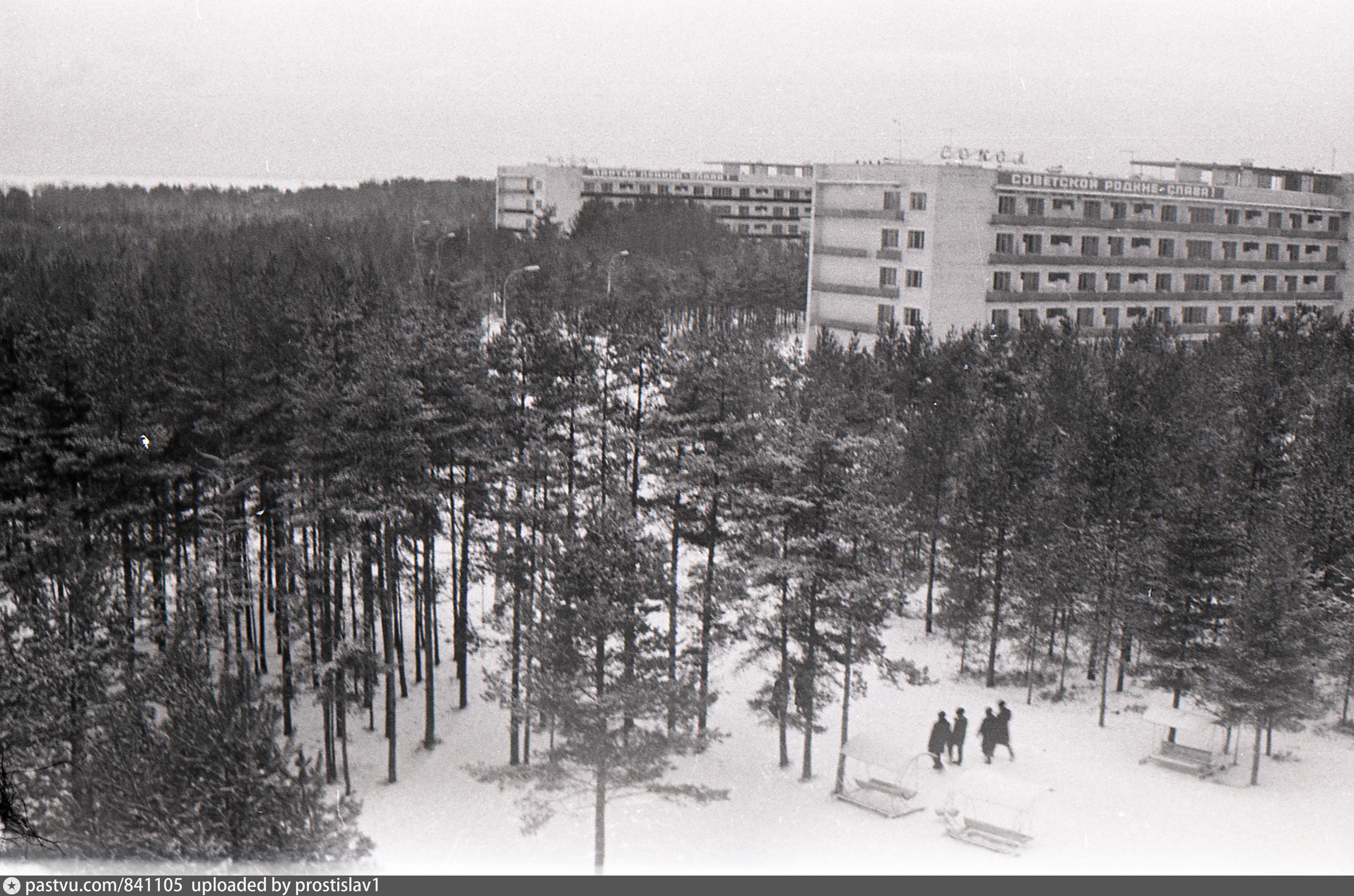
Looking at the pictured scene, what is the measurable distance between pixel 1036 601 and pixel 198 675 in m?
17.8

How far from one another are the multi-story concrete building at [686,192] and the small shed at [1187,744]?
96.7 meters

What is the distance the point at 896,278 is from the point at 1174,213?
17540mm

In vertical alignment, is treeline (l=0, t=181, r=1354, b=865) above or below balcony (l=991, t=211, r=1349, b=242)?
below

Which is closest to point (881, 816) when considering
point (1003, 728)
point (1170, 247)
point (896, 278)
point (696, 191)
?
point (1003, 728)

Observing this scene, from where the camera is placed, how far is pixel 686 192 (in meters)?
120

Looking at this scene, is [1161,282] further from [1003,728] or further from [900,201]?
[1003,728]

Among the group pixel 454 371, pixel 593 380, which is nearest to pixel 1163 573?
pixel 593 380

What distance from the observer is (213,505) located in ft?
81.6

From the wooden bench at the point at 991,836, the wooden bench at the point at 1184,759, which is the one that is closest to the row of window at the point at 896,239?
the wooden bench at the point at 1184,759

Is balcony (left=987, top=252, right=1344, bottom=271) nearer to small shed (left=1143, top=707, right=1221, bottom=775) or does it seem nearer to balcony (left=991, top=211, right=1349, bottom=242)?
balcony (left=991, top=211, right=1349, bottom=242)

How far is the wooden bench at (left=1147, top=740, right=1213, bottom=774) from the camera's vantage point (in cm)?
2175

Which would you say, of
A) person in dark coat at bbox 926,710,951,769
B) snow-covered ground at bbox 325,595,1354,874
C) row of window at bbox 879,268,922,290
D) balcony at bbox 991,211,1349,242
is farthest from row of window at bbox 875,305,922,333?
person in dark coat at bbox 926,710,951,769

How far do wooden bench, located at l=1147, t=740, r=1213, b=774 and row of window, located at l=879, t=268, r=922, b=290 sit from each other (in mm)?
40896
